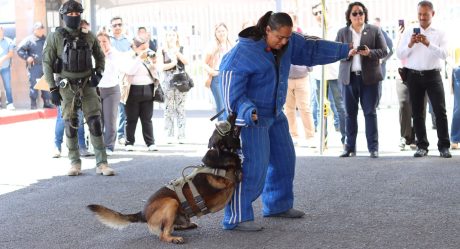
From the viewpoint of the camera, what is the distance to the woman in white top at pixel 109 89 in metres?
12.3

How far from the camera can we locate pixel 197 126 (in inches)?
659

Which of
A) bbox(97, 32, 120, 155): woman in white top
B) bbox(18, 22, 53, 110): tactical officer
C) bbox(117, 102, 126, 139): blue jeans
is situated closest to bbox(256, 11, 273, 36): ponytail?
bbox(97, 32, 120, 155): woman in white top

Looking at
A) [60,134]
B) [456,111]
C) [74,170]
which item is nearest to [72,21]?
[74,170]

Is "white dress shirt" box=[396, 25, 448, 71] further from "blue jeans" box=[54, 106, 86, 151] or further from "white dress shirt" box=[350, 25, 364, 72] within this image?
"blue jeans" box=[54, 106, 86, 151]

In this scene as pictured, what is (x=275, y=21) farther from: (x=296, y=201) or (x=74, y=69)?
(x=74, y=69)

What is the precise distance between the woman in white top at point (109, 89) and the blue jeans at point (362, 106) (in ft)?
10.8

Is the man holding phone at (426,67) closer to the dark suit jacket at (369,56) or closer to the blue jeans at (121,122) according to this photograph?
the dark suit jacket at (369,56)

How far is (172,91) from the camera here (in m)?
13.6

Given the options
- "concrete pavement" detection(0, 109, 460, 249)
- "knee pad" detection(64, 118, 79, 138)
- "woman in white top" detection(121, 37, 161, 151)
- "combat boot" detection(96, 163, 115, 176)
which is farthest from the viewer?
"woman in white top" detection(121, 37, 161, 151)

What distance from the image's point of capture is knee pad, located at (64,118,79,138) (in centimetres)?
1006

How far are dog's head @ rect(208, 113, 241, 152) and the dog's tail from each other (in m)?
0.77

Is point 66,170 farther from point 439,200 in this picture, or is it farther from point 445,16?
point 445,16

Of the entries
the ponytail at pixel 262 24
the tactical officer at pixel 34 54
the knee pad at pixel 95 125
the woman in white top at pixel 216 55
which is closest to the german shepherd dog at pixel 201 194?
the ponytail at pixel 262 24

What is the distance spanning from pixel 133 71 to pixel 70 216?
16.5 feet
